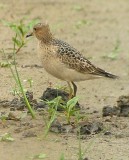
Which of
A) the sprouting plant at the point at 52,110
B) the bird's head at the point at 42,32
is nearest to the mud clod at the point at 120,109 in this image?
the sprouting plant at the point at 52,110

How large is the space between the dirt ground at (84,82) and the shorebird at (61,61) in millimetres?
445

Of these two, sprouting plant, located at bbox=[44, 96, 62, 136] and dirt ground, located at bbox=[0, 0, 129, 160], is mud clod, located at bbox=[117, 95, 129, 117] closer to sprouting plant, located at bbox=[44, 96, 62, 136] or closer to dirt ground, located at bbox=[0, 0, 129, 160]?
dirt ground, located at bbox=[0, 0, 129, 160]

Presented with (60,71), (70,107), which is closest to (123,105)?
(60,71)

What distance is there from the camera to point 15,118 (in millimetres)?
8219

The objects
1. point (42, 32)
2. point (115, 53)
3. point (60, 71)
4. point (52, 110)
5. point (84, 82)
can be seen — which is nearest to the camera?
point (52, 110)

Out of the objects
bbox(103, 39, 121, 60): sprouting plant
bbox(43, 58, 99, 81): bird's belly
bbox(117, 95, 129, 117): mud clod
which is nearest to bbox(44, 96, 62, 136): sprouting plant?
bbox(43, 58, 99, 81): bird's belly

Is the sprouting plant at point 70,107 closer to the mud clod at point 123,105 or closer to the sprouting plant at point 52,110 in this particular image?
the sprouting plant at point 52,110

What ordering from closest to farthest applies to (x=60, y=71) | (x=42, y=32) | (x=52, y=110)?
(x=52, y=110)
(x=60, y=71)
(x=42, y=32)

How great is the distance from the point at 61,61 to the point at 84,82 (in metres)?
1.83

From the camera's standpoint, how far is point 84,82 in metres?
10.8

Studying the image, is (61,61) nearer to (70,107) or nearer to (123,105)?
(123,105)

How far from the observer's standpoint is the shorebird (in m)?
8.95

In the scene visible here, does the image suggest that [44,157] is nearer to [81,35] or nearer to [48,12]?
[81,35]

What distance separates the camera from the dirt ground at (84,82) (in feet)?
24.8
